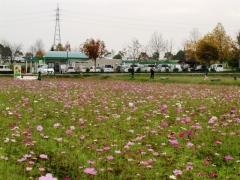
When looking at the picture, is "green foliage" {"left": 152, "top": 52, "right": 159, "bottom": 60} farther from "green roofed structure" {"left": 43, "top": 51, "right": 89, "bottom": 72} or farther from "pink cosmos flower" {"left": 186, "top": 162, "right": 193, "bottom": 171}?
"pink cosmos flower" {"left": 186, "top": 162, "right": 193, "bottom": 171}

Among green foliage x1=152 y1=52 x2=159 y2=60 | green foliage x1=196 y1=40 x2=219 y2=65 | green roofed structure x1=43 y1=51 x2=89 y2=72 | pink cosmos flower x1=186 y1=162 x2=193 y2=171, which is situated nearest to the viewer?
pink cosmos flower x1=186 y1=162 x2=193 y2=171

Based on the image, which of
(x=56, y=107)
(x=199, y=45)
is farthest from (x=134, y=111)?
(x=199, y=45)

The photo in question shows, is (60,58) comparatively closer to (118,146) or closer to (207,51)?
(207,51)

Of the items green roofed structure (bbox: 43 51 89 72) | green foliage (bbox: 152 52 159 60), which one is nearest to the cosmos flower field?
green roofed structure (bbox: 43 51 89 72)

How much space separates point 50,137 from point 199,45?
7897 centimetres

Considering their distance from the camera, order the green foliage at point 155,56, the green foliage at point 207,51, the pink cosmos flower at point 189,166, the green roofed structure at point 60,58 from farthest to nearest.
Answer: the green foliage at point 155,56 < the green foliage at point 207,51 < the green roofed structure at point 60,58 < the pink cosmos flower at point 189,166

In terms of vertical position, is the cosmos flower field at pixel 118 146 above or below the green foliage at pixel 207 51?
below

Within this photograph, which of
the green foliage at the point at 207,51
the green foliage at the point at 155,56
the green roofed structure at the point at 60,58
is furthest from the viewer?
the green foliage at the point at 155,56

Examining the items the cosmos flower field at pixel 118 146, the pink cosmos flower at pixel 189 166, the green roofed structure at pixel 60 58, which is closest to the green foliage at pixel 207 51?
the green roofed structure at pixel 60 58

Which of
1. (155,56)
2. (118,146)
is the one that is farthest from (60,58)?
(118,146)

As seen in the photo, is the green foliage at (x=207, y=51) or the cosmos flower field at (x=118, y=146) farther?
the green foliage at (x=207, y=51)

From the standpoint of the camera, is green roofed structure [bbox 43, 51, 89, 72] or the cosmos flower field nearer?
the cosmos flower field

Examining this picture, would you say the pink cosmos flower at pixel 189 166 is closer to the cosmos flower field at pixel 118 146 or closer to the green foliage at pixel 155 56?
the cosmos flower field at pixel 118 146

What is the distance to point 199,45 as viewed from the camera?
84.6 m
